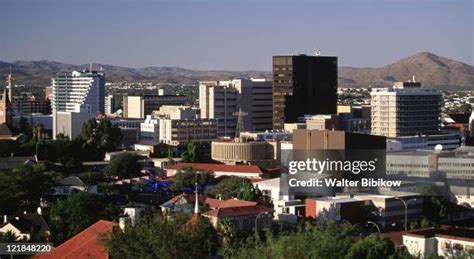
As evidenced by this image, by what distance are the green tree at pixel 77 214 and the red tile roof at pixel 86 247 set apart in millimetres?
3460

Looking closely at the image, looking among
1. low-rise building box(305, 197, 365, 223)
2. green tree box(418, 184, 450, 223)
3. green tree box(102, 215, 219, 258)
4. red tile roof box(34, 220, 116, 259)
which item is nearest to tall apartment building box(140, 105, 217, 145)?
green tree box(418, 184, 450, 223)

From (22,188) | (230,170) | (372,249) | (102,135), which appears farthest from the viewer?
(102,135)

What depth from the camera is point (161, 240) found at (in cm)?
1666

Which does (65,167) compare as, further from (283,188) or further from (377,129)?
(377,129)

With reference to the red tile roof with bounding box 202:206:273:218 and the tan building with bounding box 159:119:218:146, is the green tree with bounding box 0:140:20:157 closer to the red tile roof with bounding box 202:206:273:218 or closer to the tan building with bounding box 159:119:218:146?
the tan building with bounding box 159:119:218:146

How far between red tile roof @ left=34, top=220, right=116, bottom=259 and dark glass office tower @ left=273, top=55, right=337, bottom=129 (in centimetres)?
4272

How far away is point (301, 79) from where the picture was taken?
64688 mm

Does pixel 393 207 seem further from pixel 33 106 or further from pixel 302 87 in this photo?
pixel 33 106

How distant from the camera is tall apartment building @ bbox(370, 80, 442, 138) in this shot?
58344mm

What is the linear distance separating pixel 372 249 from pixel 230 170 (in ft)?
86.6

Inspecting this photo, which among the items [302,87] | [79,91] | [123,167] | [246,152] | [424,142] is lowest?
[123,167]

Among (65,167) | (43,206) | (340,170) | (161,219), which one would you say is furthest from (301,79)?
(161,219)

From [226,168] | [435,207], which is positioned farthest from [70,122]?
[435,207]

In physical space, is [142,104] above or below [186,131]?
above
